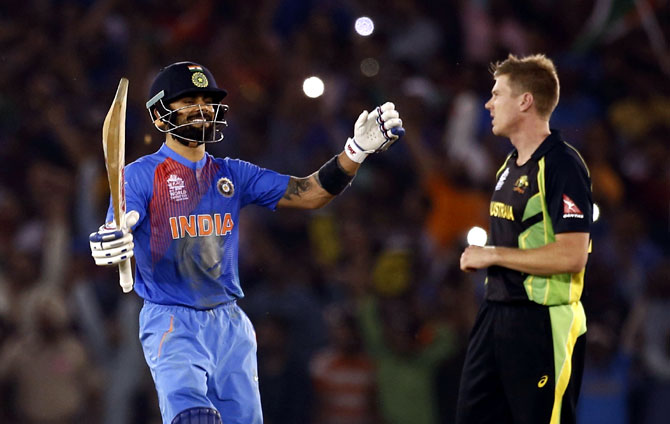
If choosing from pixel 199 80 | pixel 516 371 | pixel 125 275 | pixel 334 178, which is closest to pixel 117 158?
pixel 125 275

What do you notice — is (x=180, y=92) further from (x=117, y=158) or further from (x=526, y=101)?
(x=526, y=101)

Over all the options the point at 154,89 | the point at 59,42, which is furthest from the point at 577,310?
the point at 59,42

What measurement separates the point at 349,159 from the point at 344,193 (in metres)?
3.22

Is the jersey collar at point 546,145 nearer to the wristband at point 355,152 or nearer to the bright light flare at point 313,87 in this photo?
the wristband at point 355,152

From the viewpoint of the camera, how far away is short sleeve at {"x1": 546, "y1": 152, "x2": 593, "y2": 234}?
4.65 metres

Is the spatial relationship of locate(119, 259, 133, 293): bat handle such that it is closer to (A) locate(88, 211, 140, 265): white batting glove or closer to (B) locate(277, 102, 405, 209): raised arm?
(A) locate(88, 211, 140, 265): white batting glove

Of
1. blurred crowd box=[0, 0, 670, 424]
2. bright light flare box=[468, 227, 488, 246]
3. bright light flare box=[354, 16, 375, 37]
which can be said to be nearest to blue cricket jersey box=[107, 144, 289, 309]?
bright light flare box=[468, 227, 488, 246]

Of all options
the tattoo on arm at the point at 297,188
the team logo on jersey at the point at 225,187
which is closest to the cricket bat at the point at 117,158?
the team logo on jersey at the point at 225,187

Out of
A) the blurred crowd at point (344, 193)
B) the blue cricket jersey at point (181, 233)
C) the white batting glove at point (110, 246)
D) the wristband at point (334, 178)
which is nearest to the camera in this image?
the white batting glove at point (110, 246)

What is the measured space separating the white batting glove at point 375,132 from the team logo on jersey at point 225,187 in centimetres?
60

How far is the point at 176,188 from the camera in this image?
4.94 meters

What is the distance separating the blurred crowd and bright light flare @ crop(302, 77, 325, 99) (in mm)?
57

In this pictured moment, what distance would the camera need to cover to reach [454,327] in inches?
303

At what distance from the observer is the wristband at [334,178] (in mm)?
5141
